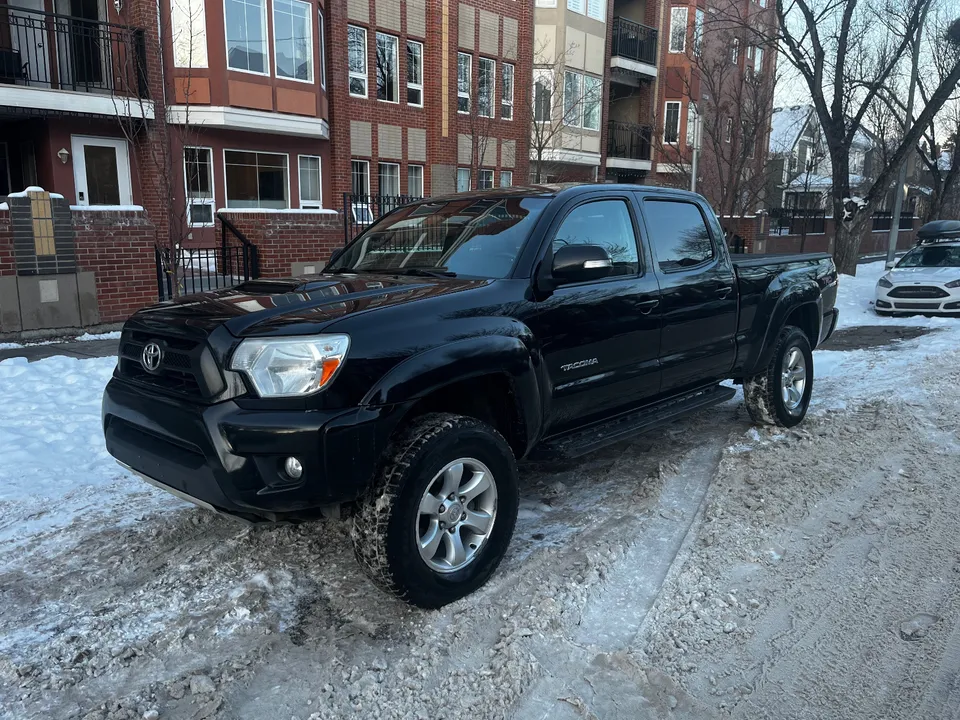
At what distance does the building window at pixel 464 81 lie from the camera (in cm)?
2323

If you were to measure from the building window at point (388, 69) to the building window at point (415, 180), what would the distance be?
6.58 ft

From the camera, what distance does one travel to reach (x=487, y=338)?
11.8 feet

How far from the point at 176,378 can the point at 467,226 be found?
1878 mm

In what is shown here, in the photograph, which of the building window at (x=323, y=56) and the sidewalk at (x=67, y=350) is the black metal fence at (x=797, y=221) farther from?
the sidewalk at (x=67, y=350)

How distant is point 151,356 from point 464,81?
21697 millimetres

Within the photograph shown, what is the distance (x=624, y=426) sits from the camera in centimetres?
455

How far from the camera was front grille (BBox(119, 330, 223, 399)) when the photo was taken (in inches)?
A: 125

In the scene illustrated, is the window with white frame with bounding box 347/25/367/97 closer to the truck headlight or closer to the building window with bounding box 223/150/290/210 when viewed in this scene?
the building window with bounding box 223/150/290/210

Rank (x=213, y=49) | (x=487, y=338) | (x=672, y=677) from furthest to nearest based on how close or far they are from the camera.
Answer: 1. (x=213, y=49)
2. (x=487, y=338)
3. (x=672, y=677)

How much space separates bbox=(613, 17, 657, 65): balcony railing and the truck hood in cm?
2741

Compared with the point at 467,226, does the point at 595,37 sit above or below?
above

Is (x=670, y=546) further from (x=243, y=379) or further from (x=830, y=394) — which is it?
(x=830, y=394)

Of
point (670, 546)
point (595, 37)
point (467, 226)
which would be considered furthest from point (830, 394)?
point (595, 37)

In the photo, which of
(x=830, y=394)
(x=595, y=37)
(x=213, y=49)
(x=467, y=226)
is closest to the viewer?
(x=467, y=226)
